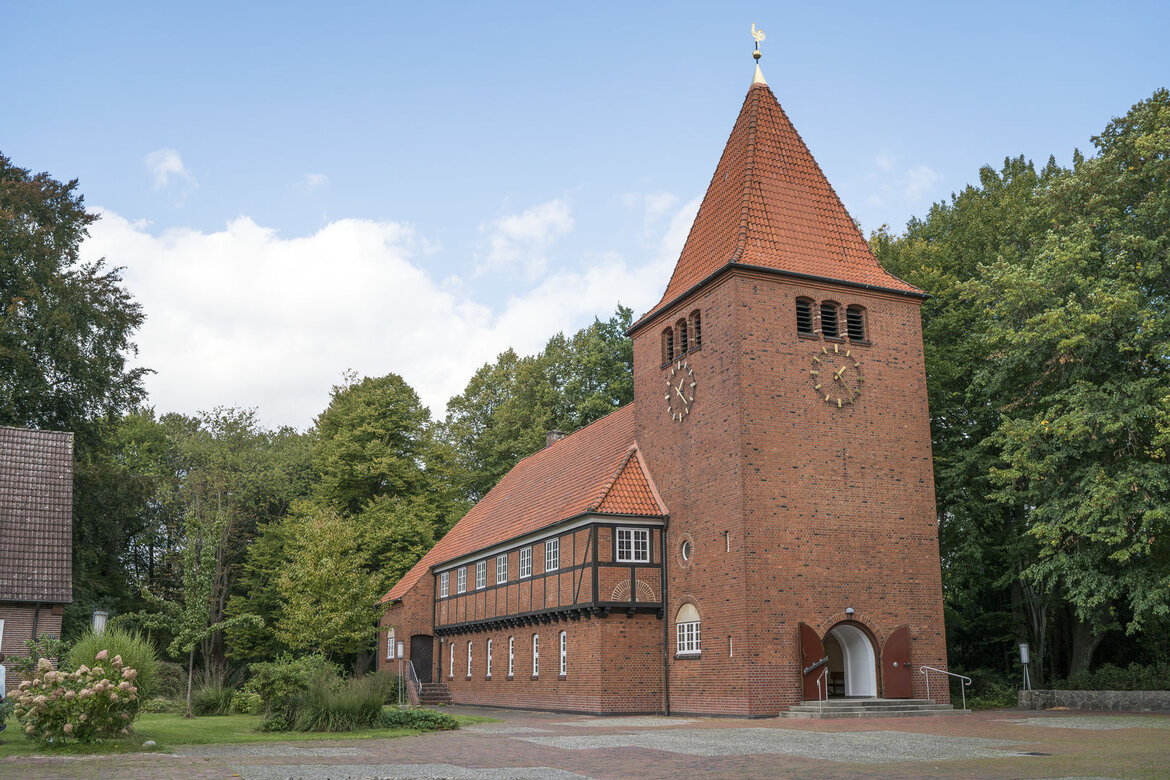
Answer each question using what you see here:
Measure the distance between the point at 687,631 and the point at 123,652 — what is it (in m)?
13.0

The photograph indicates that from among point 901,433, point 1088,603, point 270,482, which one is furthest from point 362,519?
point 1088,603

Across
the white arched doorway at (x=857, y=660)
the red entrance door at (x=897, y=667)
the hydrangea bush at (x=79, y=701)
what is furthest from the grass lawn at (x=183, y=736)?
the red entrance door at (x=897, y=667)

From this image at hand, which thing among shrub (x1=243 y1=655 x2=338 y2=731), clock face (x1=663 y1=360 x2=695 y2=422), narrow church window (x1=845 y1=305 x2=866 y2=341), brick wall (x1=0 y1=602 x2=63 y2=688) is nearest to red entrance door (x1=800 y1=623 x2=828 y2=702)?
clock face (x1=663 y1=360 x2=695 y2=422)

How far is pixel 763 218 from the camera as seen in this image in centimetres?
2477

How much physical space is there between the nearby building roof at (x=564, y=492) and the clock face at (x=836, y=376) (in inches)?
201

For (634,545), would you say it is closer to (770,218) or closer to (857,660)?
(857,660)

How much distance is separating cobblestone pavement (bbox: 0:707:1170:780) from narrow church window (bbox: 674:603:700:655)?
194 inches

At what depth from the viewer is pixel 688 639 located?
23.8 metres

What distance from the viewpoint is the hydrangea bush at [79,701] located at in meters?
13.2

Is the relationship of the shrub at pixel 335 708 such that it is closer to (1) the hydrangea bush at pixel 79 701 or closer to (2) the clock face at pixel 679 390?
(1) the hydrangea bush at pixel 79 701

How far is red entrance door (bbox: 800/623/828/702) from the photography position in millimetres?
21438

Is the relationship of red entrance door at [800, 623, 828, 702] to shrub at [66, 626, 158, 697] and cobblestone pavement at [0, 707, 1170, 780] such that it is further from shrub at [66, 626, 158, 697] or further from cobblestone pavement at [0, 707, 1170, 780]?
shrub at [66, 626, 158, 697]

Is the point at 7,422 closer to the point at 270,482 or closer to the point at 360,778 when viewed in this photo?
the point at 270,482

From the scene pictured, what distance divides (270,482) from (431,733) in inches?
1267
